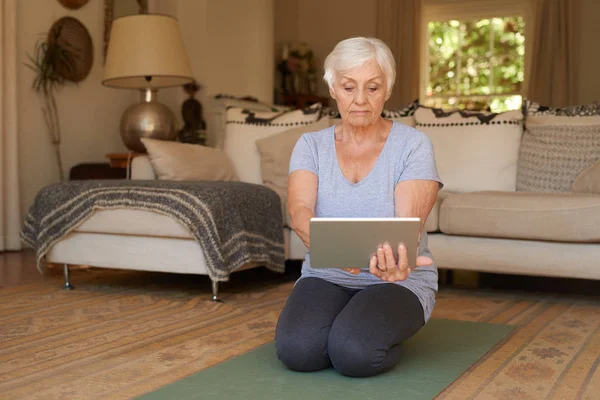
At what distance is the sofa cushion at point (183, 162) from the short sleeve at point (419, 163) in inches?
72.1

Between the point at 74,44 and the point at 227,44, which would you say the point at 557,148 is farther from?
the point at 227,44

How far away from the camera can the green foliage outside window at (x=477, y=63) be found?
7.98 m

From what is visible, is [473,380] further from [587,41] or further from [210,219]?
[587,41]

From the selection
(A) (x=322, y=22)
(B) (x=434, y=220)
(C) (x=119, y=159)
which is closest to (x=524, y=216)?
(B) (x=434, y=220)

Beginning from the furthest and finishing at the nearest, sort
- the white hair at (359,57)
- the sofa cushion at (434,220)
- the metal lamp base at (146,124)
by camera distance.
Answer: the metal lamp base at (146,124)
the sofa cushion at (434,220)
the white hair at (359,57)

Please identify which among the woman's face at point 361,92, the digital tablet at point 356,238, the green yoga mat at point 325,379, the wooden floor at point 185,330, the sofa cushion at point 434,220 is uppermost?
the woman's face at point 361,92

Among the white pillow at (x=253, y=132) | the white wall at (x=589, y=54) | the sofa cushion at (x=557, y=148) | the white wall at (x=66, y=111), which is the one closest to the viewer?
the sofa cushion at (x=557, y=148)

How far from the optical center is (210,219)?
301 centimetres

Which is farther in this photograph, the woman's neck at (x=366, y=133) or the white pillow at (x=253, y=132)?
the white pillow at (x=253, y=132)

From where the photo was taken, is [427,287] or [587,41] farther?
[587,41]

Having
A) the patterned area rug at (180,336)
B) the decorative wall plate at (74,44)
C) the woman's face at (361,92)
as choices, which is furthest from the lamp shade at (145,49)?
the woman's face at (361,92)

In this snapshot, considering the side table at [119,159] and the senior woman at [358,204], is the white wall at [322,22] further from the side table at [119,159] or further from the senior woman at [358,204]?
the senior woman at [358,204]

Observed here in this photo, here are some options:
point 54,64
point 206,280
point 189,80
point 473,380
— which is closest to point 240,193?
point 206,280

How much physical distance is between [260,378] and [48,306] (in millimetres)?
1342
